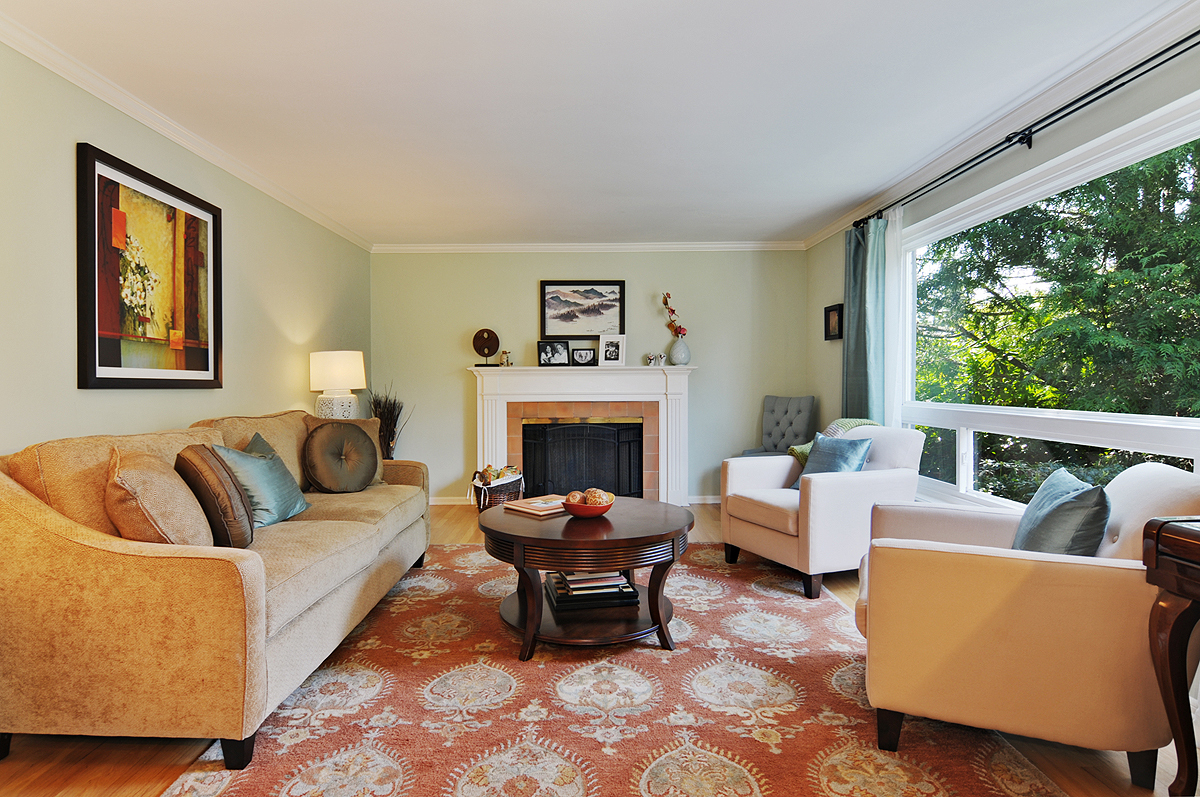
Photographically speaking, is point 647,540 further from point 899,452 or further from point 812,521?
point 899,452

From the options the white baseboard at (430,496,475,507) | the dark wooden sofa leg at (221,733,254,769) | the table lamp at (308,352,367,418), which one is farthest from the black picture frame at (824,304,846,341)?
the dark wooden sofa leg at (221,733,254,769)

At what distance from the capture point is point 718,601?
10.6 feet

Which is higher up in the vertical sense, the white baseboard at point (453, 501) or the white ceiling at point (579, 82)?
the white ceiling at point (579, 82)

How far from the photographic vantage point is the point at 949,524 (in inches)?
94.6

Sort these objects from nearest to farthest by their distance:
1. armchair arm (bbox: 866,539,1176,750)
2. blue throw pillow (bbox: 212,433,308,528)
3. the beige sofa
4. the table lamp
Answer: armchair arm (bbox: 866,539,1176,750)
the beige sofa
blue throw pillow (bbox: 212,433,308,528)
the table lamp

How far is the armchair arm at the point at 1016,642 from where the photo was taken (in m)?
1.67

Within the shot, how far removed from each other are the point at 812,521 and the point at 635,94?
222 centimetres

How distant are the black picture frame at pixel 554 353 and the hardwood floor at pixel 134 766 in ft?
13.4

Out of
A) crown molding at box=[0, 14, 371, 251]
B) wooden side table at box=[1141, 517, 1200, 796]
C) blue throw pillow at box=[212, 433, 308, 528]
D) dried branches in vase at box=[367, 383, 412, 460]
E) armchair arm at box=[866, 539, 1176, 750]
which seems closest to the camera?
wooden side table at box=[1141, 517, 1200, 796]

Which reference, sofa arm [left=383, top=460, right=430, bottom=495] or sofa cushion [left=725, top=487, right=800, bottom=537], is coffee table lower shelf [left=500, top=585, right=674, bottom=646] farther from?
sofa arm [left=383, top=460, right=430, bottom=495]

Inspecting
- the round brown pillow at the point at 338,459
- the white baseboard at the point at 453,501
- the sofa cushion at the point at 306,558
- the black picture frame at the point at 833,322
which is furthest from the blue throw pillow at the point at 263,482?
the black picture frame at the point at 833,322

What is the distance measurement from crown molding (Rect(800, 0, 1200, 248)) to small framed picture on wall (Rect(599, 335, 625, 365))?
2636 mm

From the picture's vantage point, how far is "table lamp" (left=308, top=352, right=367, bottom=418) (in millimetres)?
4305

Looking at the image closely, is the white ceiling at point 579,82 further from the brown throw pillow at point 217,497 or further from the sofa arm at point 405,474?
the sofa arm at point 405,474
